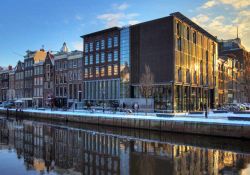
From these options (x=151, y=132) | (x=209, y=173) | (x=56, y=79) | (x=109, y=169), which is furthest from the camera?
(x=56, y=79)

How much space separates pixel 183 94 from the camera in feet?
206

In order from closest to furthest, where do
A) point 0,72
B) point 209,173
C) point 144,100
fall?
1. point 209,173
2. point 144,100
3. point 0,72

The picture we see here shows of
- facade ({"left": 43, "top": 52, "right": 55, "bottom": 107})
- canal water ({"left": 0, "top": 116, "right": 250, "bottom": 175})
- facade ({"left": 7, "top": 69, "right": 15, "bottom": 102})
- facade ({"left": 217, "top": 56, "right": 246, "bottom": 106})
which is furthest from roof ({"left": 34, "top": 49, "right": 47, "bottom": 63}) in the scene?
canal water ({"left": 0, "top": 116, "right": 250, "bottom": 175})

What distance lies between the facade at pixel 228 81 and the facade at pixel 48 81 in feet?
170

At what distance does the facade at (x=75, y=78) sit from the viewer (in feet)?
263

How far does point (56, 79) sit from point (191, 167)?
244 feet

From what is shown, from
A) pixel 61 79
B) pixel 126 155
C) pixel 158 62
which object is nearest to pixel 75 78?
pixel 61 79

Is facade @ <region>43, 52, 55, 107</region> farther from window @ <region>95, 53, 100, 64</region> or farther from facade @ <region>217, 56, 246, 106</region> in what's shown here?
facade @ <region>217, 56, 246, 106</region>

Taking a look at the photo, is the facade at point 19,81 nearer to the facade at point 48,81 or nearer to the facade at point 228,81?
the facade at point 48,81

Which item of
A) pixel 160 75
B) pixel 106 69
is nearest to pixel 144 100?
pixel 160 75

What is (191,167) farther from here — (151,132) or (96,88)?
(96,88)

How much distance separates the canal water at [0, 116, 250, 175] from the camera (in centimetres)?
2061

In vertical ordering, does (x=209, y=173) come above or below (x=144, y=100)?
below

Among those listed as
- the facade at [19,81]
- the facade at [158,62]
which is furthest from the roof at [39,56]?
the facade at [158,62]
